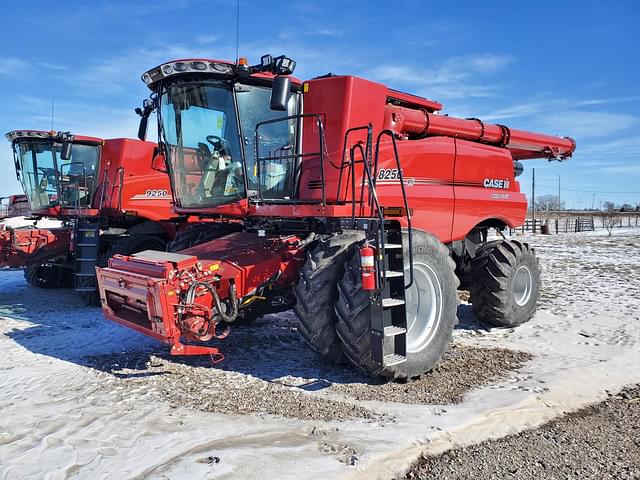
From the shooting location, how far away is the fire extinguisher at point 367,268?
401cm

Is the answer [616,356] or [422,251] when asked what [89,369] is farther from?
[616,356]

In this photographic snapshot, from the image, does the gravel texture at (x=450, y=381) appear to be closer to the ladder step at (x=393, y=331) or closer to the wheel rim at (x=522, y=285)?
the ladder step at (x=393, y=331)

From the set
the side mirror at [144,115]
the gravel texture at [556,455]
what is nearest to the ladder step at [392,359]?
the gravel texture at [556,455]

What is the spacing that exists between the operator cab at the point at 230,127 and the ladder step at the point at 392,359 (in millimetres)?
1967

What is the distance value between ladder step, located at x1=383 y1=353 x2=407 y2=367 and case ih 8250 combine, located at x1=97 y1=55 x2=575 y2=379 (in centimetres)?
2

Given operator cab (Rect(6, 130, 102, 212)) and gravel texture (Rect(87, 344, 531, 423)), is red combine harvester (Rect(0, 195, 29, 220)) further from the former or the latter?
gravel texture (Rect(87, 344, 531, 423))

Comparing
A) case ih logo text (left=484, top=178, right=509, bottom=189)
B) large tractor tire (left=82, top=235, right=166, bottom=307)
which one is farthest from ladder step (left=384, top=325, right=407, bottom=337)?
large tractor tire (left=82, top=235, right=166, bottom=307)

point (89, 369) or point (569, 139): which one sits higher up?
point (569, 139)

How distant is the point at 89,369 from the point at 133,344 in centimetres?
88

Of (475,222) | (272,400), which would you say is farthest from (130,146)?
(272,400)

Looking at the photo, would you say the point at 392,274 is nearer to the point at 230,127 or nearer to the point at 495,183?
the point at 230,127

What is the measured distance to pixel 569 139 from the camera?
8.84 metres

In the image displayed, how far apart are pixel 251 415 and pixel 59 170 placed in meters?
Result: 8.38

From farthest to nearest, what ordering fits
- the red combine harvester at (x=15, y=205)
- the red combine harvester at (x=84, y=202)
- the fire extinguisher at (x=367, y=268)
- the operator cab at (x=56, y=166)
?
the red combine harvester at (x=15, y=205)
the operator cab at (x=56, y=166)
the red combine harvester at (x=84, y=202)
the fire extinguisher at (x=367, y=268)
